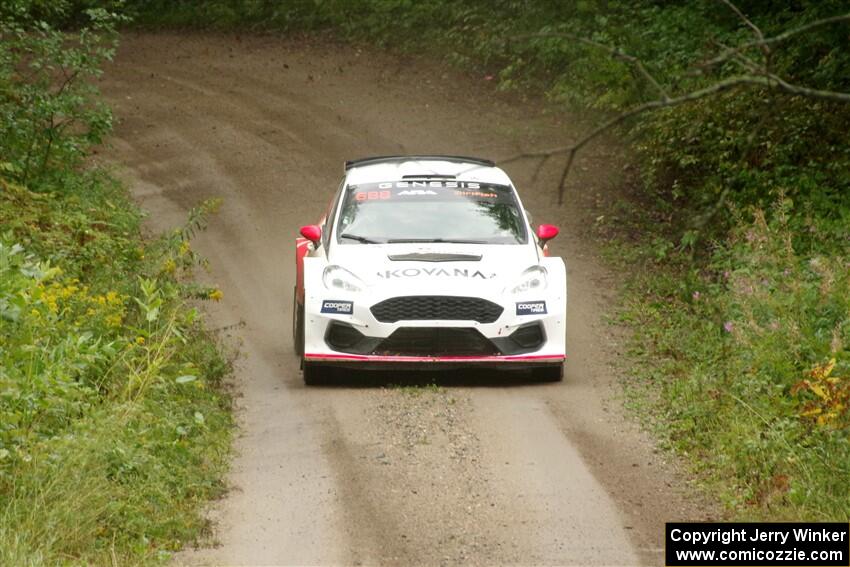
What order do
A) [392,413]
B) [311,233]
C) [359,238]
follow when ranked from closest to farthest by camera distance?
[392,413], [359,238], [311,233]

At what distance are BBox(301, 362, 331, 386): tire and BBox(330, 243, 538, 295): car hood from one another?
2.94 feet

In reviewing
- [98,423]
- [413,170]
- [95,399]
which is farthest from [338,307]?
[98,423]

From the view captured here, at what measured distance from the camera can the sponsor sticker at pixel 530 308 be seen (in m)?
11.9

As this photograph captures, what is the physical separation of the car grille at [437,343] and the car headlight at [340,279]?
1.82ft

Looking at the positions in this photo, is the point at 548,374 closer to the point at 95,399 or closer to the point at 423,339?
the point at 423,339

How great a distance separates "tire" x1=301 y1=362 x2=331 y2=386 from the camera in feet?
39.7

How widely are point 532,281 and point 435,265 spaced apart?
0.87 metres

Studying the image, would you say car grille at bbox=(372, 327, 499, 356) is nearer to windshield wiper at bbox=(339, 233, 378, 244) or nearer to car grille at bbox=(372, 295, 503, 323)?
car grille at bbox=(372, 295, 503, 323)

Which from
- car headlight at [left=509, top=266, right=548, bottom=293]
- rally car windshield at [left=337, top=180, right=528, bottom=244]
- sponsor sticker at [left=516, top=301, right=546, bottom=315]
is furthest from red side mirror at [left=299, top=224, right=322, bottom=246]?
sponsor sticker at [left=516, top=301, right=546, bottom=315]

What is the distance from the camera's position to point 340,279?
39.3 feet

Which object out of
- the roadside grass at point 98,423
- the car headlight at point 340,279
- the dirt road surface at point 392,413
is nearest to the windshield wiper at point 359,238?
the car headlight at point 340,279

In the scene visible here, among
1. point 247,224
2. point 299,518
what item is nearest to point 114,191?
point 247,224

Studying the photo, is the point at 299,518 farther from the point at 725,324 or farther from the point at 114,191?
the point at 114,191

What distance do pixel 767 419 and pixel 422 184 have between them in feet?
14.8
